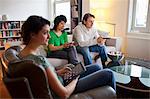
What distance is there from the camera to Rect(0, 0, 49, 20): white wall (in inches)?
258

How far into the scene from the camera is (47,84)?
4.20 feet

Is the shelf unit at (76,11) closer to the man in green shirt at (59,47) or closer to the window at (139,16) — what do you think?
the window at (139,16)

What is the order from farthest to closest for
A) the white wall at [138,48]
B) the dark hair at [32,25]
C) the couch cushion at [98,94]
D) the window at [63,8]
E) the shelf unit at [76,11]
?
the window at [63,8] → the shelf unit at [76,11] → the white wall at [138,48] → the couch cushion at [98,94] → the dark hair at [32,25]

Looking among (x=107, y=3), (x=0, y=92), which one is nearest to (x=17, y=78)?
(x=0, y=92)

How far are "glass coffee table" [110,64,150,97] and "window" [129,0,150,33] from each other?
188cm

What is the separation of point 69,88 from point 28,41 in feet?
1.54

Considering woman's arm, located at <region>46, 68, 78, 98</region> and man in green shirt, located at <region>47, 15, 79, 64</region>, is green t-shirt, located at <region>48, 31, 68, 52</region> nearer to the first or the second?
man in green shirt, located at <region>47, 15, 79, 64</region>

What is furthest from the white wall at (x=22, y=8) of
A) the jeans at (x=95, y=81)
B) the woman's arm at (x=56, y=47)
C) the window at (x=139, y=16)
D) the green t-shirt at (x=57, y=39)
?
the jeans at (x=95, y=81)

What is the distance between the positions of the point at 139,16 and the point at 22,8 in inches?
158

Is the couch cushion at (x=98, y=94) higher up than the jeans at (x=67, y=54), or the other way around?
the jeans at (x=67, y=54)

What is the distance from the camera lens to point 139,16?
15.2ft

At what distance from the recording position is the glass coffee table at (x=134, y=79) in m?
2.36

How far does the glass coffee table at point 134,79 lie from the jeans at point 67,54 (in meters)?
0.65

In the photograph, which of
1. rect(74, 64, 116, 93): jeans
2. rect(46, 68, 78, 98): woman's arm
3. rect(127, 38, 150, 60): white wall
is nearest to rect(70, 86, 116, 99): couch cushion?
rect(74, 64, 116, 93): jeans
